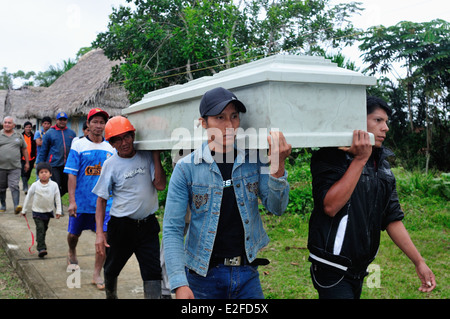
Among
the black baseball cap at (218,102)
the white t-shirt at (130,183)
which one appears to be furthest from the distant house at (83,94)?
the black baseball cap at (218,102)

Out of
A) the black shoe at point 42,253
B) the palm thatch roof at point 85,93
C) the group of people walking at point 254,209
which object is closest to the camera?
the group of people walking at point 254,209

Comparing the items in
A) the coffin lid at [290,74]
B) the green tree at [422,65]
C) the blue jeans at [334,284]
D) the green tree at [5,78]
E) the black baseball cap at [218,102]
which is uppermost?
the green tree at [5,78]

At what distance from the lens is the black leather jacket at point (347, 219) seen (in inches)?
91.3

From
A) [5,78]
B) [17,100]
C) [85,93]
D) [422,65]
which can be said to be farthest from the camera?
Answer: [5,78]

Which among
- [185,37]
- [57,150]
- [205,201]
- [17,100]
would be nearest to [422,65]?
[185,37]

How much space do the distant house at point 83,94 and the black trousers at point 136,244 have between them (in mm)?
9908

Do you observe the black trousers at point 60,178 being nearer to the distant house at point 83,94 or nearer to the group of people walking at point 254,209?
the group of people walking at point 254,209

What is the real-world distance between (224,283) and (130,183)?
1586mm

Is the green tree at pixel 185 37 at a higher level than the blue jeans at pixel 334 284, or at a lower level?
higher

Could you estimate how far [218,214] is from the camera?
2178 millimetres

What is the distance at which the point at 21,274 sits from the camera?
16.1 feet

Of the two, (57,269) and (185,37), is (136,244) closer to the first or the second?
(57,269)

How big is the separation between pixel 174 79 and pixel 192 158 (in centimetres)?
649

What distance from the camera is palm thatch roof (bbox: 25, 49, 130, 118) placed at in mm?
15203
